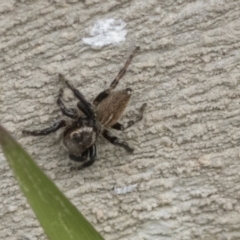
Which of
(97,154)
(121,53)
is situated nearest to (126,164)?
(97,154)

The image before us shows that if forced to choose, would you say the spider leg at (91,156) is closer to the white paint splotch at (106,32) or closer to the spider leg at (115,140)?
the spider leg at (115,140)

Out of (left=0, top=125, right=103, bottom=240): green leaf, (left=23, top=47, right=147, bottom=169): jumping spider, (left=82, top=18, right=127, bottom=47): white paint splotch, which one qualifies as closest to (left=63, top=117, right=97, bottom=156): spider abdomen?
(left=23, top=47, right=147, bottom=169): jumping spider

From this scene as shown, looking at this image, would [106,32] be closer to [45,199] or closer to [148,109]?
[148,109]

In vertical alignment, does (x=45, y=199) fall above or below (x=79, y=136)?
above

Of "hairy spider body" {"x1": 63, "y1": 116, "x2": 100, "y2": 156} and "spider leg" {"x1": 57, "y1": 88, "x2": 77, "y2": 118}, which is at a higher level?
"spider leg" {"x1": 57, "y1": 88, "x2": 77, "y2": 118}

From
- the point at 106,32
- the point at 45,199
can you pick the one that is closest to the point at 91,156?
the point at 106,32

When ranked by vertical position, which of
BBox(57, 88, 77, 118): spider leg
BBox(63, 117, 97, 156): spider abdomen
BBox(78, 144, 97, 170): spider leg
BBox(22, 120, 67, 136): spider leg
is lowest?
BBox(78, 144, 97, 170): spider leg

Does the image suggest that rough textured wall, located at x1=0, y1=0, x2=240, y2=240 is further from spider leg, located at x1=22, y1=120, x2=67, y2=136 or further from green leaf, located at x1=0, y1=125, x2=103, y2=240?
green leaf, located at x1=0, y1=125, x2=103, y2=240
